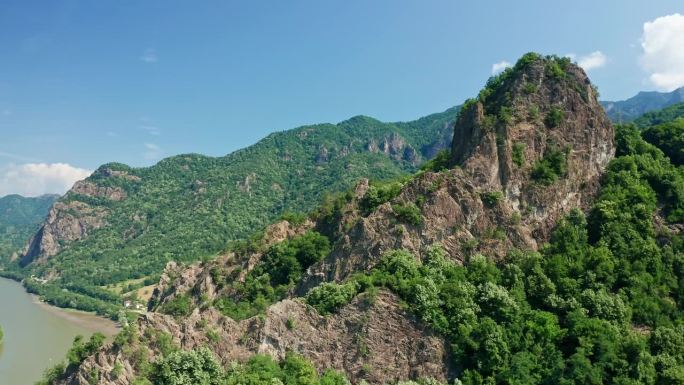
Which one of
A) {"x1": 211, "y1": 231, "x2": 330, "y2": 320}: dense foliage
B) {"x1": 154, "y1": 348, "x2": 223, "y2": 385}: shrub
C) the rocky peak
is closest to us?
{"x1": 154, "y1": 348, "x2": 223, "y2": 385}: shrub

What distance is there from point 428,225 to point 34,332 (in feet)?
368

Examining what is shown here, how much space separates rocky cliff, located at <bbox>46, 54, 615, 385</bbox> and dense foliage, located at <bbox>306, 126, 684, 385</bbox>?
1.86 meters

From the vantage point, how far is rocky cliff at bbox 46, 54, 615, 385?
39500 millimetres

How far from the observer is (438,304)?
137 feet

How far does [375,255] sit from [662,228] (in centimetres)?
2994

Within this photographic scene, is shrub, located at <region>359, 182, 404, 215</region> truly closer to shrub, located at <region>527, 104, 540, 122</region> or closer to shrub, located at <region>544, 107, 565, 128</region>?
shrub, located at <region>527, 104, 540, 122</region>

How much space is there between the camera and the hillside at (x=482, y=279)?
124 feet

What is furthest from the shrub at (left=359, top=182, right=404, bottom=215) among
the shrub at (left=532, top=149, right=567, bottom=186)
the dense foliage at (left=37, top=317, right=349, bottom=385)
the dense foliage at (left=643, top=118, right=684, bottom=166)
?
the dense foliage at (left=643, top=118, right=684, bottom=166)

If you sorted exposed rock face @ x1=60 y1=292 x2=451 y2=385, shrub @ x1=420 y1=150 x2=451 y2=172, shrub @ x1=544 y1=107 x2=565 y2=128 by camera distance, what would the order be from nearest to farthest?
1. exposed rock face @ x1=60 y1=292 x2=451 y2=385
2. shrub @ x1=544 y1=107 x2=565 y2=128
3. shrub @ x1=420 y1=150 x2=451 y2=172

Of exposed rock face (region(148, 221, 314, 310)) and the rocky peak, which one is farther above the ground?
→ the rocky peak

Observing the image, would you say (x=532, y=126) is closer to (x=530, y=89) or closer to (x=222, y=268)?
(x=530, y=89)

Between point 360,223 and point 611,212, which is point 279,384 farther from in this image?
point 611,212

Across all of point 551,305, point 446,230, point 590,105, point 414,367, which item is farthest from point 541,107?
point 414,367

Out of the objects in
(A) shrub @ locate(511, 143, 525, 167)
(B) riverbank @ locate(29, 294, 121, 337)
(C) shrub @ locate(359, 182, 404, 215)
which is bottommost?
(B) riverbank @ locate(29, 294, 121, 337)
